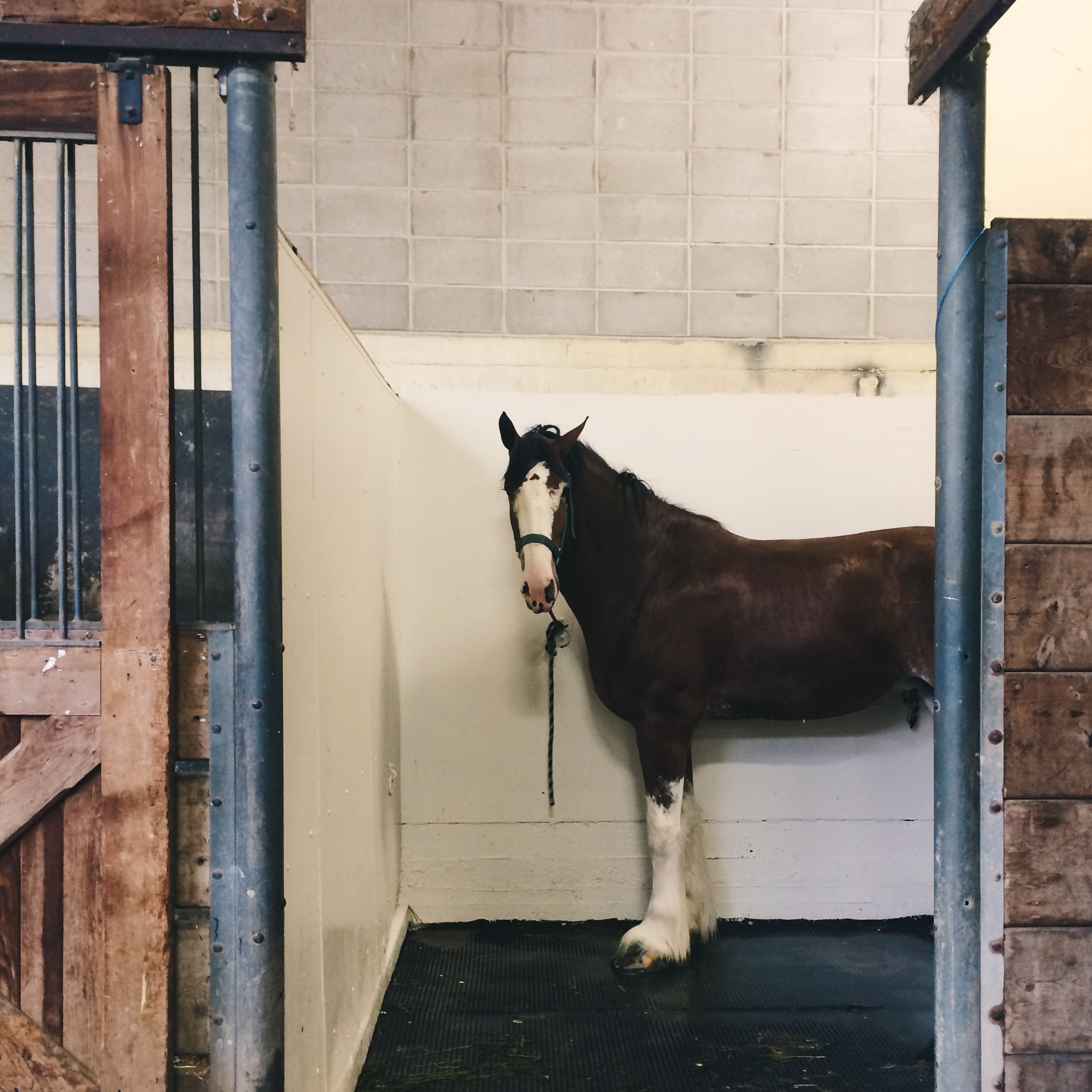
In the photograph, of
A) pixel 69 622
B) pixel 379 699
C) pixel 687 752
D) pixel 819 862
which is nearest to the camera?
pixel 69 622

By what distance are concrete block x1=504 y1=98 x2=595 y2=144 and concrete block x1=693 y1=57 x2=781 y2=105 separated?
1.20ft

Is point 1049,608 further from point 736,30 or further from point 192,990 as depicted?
point 736,30

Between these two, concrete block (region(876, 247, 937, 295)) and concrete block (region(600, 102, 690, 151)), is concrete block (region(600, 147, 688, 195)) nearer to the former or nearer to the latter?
concrete block (region(600, 102, 690, 151))

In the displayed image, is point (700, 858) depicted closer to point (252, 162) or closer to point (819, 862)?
point (819, 862)

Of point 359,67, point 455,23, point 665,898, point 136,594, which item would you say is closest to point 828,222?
point 455,23

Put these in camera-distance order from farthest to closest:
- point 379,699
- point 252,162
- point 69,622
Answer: point 379,699, point 69,622, point 252,162

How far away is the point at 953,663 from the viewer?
1.22 metres

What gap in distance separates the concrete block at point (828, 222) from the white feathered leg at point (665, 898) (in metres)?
1.82

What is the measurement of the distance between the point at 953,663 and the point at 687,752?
1.30m

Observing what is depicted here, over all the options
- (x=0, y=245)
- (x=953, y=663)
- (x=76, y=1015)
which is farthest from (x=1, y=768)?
(x=0, y=245)

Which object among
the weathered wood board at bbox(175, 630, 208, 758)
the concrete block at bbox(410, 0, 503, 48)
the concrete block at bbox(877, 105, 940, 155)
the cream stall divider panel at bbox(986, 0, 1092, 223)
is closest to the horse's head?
the weathered wood board at bbox(175, 630, 208, 758)

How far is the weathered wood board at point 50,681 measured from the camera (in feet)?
3.65

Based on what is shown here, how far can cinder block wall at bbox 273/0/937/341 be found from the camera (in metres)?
2.67

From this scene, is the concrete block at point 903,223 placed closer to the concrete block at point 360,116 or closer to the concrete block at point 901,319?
the concrete block at point 901,319
